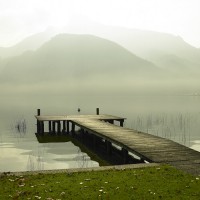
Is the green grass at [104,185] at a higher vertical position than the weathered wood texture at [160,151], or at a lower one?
lower

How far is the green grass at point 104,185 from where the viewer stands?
31.3 ft

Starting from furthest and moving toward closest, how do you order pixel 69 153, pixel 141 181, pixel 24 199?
pixel 69 153
pixel 141 181
pixel 24 199

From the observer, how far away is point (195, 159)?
1398cm

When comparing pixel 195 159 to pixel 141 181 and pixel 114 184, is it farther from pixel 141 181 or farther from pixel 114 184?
pixel 114 184

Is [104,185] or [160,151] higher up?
[160,151]

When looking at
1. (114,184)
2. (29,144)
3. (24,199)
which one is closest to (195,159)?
(114,184)

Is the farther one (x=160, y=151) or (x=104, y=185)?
(x=160, y=151)

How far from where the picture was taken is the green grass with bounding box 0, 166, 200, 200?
9.55 metres

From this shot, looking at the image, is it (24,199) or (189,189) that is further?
(189,189)

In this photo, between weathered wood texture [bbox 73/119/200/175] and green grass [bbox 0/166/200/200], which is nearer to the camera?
green grass [bbox 0/166/200/200]

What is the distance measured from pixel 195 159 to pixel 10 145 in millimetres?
19167

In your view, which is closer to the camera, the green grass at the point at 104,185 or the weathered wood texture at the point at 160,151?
the green grass at the point at 104,185

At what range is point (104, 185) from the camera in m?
10.4

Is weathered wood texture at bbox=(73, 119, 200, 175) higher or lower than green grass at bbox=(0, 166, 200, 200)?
higher
